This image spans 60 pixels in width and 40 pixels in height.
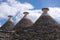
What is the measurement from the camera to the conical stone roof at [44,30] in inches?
671

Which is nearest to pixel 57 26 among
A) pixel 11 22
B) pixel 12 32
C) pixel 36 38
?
pixel 36 38

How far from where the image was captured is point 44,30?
17.5 m

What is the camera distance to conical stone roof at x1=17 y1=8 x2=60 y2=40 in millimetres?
17031

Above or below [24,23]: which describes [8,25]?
above

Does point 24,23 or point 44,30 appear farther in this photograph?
point 24,23

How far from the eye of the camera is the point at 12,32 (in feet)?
67.1

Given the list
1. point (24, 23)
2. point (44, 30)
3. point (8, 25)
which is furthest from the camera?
point (8, 25)

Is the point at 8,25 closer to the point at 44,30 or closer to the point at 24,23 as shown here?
the point at 24,23

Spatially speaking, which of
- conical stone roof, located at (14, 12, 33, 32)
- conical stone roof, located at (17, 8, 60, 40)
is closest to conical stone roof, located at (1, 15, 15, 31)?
conical stone roof, located at (14, 12, 33, 32)

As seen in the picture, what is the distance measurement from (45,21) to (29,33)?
178 centimetres

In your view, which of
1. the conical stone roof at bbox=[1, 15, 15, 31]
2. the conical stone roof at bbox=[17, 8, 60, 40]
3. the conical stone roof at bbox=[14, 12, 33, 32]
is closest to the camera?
the conical stone roof at bbox=[17, 8, 60, 40]

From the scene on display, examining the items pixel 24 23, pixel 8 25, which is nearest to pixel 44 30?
pixel 24 23

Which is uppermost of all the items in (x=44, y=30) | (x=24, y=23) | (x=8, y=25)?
(x=8, y=25)

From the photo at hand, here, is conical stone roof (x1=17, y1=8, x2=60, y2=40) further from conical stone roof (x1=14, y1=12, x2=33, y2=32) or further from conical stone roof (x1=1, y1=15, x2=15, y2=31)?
conical stone roof (x1=1, y1=15, x2=15, y2=31)
